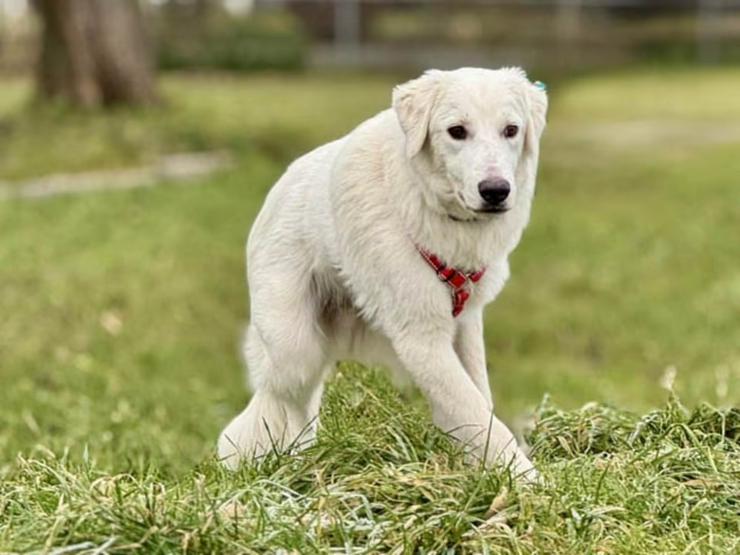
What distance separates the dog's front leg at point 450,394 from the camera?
3812mm

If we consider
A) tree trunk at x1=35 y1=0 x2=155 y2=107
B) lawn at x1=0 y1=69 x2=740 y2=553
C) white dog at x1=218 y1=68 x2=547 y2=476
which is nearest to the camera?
lawn at x1=0 y1=69 x2=740 y2=553

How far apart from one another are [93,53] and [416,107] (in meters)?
10.9

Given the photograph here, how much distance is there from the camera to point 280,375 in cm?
428

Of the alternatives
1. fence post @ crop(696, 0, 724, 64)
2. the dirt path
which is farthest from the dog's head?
fence post @ crop(696, 0, 724, 64)

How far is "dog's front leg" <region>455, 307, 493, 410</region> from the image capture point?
13.6 feet

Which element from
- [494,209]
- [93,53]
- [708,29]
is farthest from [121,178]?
[708,29]

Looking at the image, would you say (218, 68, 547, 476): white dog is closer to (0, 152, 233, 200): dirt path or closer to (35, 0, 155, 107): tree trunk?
(0, 152, 233, 200): dirt path

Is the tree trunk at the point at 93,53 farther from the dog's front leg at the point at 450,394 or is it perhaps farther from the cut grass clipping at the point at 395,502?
the dog's front leg at the point at 450,394

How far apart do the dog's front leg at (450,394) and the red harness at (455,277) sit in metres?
0.12

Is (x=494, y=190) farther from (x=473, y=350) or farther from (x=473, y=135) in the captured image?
(x=473, y=350)

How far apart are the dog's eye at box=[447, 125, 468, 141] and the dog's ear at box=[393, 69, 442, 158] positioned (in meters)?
0.08

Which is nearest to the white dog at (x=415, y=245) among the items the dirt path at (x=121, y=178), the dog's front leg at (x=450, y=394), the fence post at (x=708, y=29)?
the dog's front leg at (x=450, y=394)

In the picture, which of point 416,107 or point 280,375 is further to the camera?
point 280,375

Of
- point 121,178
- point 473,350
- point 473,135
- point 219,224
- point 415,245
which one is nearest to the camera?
point 473,135
